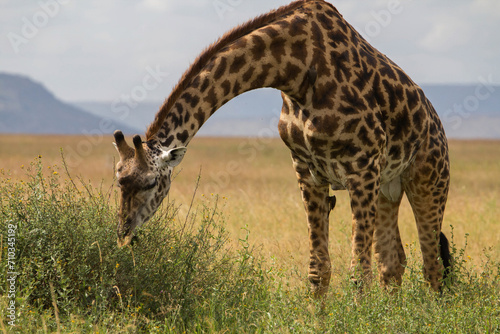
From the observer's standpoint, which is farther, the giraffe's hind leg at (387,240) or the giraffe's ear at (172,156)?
the giraffe's hind leg at (387,240)

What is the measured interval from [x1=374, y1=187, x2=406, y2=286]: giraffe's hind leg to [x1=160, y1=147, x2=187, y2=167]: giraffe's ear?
A: 3.10 meters

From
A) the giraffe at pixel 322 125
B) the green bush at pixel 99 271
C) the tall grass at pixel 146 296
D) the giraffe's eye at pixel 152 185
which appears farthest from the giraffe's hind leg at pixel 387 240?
the giraffe's eye at pixel 152 185

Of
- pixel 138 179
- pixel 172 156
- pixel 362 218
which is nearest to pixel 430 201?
pixel 362 218

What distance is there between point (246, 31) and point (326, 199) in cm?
196

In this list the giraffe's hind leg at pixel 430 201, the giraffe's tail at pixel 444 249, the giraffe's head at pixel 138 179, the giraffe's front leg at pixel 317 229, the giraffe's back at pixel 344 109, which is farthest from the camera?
the giraffe's tail at pixel 444 249

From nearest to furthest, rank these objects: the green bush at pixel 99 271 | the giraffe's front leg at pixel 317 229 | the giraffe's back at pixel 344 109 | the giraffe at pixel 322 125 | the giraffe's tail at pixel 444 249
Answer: the giraffe at pixel 322 125 < the green bush at pixel 99 271 < the giraffe's back at pixel 344 109 < the giraffe's front leg at pixel 317 229 < the giraffe's tail at pixel 444 249

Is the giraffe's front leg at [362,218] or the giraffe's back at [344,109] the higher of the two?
the giraffe's back at [344,109]

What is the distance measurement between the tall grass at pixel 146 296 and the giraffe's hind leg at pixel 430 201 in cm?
92

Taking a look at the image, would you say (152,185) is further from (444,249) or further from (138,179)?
(444,249)

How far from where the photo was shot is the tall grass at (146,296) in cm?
480

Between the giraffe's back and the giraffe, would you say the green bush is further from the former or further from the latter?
the giraffe's back

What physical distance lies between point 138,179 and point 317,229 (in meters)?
2.22

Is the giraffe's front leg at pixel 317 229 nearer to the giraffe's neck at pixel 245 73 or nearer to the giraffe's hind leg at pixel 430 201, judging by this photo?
the giraffe's neck at pixel 245 73

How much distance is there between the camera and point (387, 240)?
690 cm
